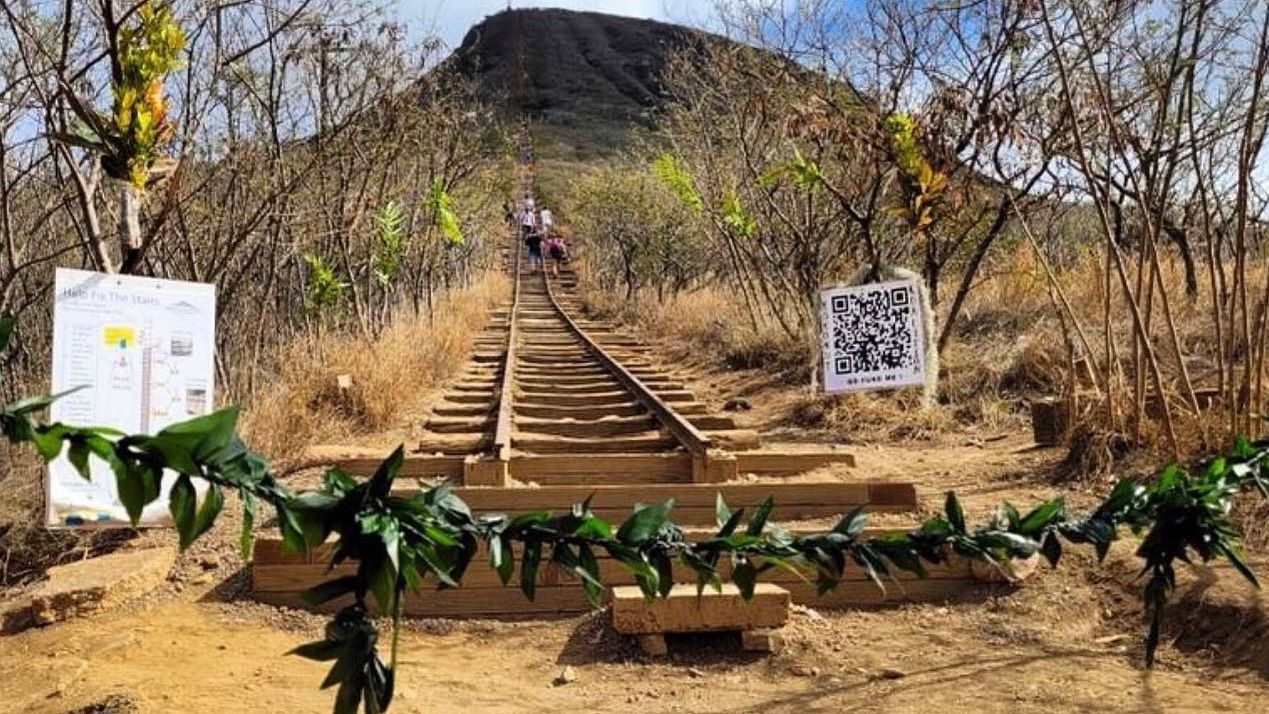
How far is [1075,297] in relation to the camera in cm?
1212

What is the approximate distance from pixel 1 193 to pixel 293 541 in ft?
21.3

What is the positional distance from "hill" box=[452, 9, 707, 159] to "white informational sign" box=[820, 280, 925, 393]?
240ft

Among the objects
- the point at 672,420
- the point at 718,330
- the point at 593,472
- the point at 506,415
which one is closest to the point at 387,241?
the point at 718,330

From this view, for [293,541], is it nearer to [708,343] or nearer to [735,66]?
[735,66]

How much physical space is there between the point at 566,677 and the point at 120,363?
2577 mm

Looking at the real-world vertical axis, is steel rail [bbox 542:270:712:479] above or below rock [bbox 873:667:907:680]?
above

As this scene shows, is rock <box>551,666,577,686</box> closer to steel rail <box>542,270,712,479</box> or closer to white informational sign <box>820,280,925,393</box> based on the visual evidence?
steel rail <box>542,270,712,479</box>

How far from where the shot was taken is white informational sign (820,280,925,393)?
29.1ft

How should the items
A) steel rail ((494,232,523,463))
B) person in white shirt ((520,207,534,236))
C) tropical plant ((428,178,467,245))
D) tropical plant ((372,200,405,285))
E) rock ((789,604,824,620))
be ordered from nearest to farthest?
rock ((789,604,824,620)) < steel rail ((494,232,523,463)) < tropical plant ((372,200,405,285)) < tropical plant ((428,178,467,245)) < person in white shirt ((520,207,534,236))

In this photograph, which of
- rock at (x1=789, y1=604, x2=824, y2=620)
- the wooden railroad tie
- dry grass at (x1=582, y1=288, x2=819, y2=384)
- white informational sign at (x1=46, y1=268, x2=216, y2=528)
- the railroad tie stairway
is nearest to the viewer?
the wooden railroad tie

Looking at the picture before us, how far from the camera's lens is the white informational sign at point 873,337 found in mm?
8883

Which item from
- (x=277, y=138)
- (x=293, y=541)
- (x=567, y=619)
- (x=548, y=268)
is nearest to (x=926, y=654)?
(x=567, y=619)

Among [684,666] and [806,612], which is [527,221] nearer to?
[806,612]

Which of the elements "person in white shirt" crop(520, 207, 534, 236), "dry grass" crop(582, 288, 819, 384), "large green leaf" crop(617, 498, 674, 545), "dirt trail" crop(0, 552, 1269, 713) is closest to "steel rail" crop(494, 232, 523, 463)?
"dirt trail" crop(0, 552, 1269, 713)
